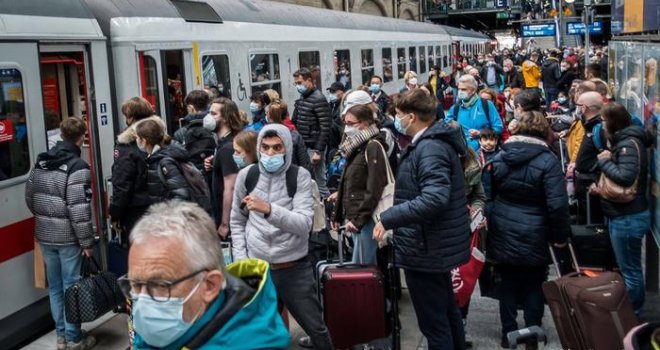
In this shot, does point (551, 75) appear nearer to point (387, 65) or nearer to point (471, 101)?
point (387, 65)

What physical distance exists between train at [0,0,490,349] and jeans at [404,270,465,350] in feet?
9.66

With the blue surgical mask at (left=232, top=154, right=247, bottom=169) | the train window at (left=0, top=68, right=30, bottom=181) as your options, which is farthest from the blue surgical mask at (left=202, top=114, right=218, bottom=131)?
the train window at (left=0, top=68, right=30, bottom=181)

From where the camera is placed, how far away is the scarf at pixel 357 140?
4.99m

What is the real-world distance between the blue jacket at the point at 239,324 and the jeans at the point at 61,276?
3.13 meters

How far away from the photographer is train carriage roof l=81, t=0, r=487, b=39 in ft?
24.2

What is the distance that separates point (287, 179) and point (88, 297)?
174 centimetres

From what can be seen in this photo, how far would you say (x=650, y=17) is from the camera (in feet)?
21.9

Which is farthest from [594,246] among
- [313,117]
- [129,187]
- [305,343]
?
[313,117]

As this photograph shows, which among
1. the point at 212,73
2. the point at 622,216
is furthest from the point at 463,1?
the point at 622,216

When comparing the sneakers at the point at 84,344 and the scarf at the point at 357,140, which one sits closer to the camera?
the scarf at the point at 357,140

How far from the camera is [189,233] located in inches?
89.5

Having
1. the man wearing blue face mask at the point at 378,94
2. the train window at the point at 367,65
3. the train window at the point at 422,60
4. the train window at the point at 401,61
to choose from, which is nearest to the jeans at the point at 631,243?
the man wearing blue face mask at the point at 378,94

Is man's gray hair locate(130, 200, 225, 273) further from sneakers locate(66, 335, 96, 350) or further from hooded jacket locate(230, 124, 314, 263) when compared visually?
sneakers locate(66, 335, 96, 350)

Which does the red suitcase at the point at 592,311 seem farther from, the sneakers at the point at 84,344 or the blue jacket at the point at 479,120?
the blue jacket at the point at 479,120
